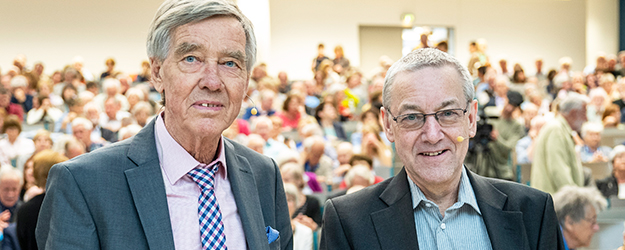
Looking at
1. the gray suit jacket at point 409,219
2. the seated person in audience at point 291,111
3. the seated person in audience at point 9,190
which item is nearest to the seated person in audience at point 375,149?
the seated person in audience at point 291,111

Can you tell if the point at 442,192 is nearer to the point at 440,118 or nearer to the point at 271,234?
the point at 440,118

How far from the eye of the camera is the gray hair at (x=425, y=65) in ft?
5.30

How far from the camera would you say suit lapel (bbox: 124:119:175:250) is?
135cm

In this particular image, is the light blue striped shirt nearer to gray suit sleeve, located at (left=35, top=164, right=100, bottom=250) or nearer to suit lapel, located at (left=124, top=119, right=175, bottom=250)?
suit lapel, located at (left=124, top=119, right=175, bottom=250)

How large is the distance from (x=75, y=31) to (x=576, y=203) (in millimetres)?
14511

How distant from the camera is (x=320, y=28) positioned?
16250 mm

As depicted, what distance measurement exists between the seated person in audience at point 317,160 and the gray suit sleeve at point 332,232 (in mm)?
4003

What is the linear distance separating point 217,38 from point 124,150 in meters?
0.35

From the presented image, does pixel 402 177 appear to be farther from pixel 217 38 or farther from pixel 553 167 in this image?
pixel 553 167

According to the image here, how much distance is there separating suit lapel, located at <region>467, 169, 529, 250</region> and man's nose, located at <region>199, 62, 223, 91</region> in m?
0.78

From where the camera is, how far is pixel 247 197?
1.57m

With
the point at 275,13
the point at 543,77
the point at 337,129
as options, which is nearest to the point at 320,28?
the point at 275,13

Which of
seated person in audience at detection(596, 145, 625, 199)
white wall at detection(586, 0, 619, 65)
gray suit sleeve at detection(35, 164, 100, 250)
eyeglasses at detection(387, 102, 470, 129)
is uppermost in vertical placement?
white wall at detection(586, 0, 619, 65)

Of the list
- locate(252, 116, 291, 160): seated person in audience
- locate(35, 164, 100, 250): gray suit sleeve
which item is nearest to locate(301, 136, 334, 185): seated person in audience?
locate(252, 116, 291, 160): seated person in audience
